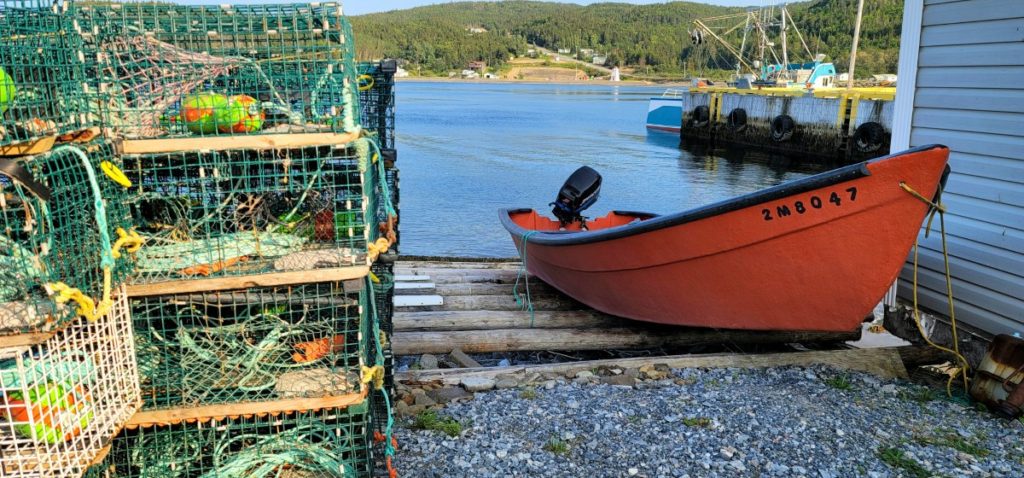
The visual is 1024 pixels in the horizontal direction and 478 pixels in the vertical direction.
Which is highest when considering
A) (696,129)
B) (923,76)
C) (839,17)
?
(839,17)

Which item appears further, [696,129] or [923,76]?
[696,129]

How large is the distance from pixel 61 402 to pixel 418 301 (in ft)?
15.4

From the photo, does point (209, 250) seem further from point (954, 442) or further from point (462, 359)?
point (954, 442)

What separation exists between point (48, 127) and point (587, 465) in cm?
323

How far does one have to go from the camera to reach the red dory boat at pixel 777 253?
5.22 meters

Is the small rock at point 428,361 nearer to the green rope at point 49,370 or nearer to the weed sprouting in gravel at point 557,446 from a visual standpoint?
the weed sprouting in gravel at point 557,446

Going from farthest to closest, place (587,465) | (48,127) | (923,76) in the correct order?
(923,76), (587,465), (48,127)

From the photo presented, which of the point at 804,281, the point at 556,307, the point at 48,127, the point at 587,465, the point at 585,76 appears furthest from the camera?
the point at 585,76

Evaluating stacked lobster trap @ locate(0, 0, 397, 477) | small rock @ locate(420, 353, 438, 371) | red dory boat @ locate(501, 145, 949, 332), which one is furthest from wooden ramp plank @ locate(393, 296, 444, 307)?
stacked lobster trap @ locate(0, 0, 397, 477)

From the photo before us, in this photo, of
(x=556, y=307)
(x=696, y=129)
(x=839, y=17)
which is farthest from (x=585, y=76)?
(x=556, y=307)

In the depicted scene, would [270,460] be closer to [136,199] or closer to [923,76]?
[136,199]

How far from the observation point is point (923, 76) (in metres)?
6.37

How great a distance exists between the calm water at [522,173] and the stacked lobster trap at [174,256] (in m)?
11.8

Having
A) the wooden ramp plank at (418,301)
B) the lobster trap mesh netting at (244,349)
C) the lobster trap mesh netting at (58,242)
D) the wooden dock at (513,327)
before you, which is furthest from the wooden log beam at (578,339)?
the lobster trap mesh netting at (58,242)
